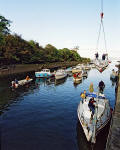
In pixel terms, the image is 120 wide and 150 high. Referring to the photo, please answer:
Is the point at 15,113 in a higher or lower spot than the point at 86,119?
lower

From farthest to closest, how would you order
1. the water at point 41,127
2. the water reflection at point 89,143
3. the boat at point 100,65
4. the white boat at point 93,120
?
the boat at point 100,65
the water at point 41,127
the water reflection at point 89,143
the white boat at point 93,120

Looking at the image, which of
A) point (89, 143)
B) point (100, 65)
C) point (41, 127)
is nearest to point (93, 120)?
point (89, 143)

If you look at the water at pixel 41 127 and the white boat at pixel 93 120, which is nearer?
the white boat at pixel 93 120

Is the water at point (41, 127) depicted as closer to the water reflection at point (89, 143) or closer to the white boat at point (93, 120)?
the water reflection at point (89, 143)

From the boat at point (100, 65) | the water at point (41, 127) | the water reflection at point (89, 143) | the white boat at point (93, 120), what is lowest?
the water reflection at point (89, 143)

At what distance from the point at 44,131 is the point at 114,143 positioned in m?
7.47

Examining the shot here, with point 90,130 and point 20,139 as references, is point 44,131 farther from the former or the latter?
point 90,130

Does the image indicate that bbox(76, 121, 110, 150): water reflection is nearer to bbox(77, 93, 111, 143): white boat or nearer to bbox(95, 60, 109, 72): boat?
bbox(77, 93, 111, 143): white boat

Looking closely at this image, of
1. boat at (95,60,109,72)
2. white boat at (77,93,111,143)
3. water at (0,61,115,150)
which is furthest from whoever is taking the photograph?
boat at (95,60,109,72)

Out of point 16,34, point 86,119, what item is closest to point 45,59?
point 16,34

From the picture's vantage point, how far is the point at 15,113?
17.2 metres

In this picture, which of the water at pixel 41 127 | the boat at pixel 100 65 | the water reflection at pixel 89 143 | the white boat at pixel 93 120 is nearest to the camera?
the white boat at pixel 93 120

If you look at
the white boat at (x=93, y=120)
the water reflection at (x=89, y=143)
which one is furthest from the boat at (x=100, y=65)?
the water reflection at (x=89, y=143)

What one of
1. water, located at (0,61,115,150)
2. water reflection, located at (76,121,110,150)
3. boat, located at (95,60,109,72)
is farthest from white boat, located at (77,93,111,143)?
boat, located at (95,60,109,72)
